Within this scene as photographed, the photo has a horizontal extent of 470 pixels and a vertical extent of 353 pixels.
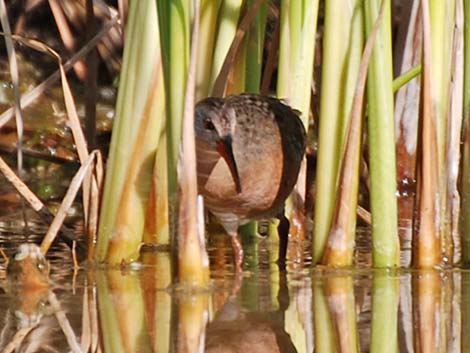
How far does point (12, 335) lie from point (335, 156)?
1507mm

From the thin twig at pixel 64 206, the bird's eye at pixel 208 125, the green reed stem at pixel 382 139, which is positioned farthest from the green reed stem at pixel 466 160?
the thin twig at pixel 64 206

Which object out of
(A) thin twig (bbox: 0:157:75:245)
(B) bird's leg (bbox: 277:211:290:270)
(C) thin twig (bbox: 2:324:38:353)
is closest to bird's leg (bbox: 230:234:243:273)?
(B) bird's leg (bbox: 277:211:290:270)

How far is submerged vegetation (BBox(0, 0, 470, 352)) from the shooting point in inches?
152

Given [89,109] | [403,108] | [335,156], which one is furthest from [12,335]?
[403,108]

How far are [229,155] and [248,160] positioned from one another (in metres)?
0.15

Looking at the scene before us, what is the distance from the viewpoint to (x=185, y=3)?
3.93 meters

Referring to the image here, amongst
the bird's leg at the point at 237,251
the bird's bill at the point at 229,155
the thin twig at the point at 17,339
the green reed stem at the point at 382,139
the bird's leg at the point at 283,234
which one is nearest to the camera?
the thin twig at the point at 17,339

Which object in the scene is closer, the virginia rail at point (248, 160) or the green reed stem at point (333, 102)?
the green reed stem at point (333, 102)

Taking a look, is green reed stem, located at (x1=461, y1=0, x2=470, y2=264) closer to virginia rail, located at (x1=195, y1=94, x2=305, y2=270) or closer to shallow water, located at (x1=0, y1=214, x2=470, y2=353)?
shallow water, located at (x1=0, y1=214, x2=470, y2=353)

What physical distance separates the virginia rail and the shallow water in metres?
0.25

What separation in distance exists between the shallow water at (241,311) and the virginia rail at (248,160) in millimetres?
254

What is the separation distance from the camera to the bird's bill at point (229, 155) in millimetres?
4848

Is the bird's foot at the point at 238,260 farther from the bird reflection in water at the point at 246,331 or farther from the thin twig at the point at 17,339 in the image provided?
the thin twig at the point at 17,339

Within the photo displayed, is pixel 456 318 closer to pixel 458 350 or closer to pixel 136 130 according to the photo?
pixel 458 350
